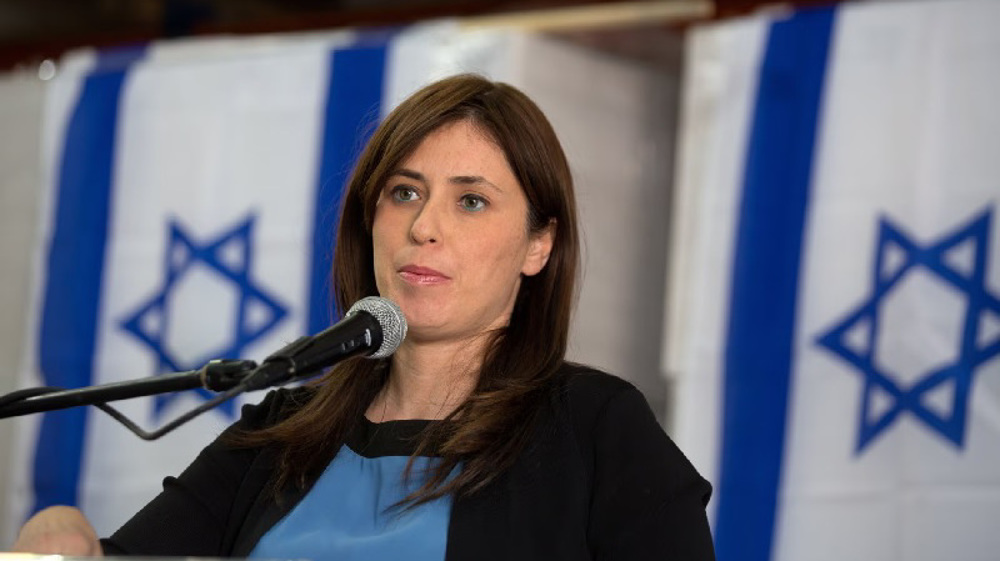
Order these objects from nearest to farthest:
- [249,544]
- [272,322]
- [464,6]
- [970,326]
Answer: [249,544] < [970,326] < [272,322] < [464,6]

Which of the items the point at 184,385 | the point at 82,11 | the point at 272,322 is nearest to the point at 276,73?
the point at 272,322

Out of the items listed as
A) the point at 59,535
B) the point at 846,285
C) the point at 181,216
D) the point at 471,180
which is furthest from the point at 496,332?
the point at 181,216

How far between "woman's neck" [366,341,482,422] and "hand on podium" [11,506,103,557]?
42 cm

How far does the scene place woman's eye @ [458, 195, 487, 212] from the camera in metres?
1.88

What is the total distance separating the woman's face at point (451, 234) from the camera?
1.85 metres

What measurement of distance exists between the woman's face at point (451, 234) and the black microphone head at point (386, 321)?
312mm

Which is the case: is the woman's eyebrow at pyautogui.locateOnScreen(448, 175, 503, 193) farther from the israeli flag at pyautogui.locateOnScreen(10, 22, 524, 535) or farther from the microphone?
the israeli flag at pyautogui.locateOnScreen(10, 22, 524, 535)

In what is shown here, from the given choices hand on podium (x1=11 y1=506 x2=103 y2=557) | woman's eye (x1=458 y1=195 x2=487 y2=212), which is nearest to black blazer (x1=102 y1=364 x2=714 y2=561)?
hand on podium (x1=11 y1=506 x2=103 y2=557)

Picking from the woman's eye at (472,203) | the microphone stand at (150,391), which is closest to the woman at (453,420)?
the woman's eye at (472,203)

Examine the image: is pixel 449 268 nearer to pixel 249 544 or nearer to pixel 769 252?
pixel 249 544

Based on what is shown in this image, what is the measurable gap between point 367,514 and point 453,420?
167mm

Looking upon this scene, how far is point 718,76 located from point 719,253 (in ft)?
1.22

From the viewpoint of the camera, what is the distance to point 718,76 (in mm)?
2900

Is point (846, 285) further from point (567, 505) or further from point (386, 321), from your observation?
point (386, 321)
